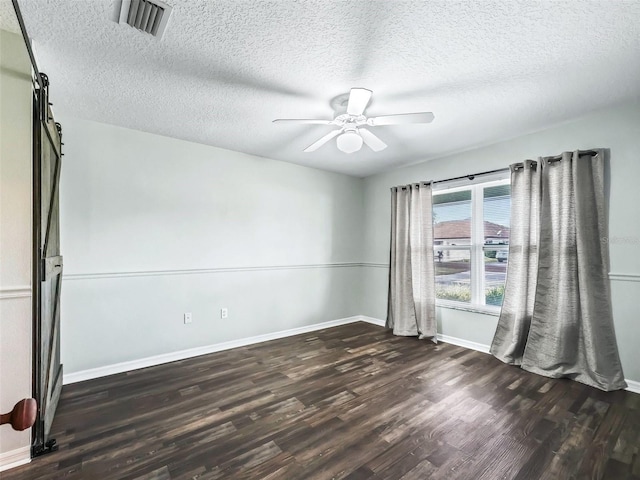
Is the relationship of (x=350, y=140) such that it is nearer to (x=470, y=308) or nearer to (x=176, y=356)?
(x=470, y=308)

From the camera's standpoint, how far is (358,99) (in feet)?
6.32

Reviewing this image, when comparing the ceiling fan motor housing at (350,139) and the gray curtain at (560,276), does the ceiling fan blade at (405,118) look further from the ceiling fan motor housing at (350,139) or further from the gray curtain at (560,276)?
the gray curtain at (560,276)

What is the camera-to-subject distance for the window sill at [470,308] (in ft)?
11.0

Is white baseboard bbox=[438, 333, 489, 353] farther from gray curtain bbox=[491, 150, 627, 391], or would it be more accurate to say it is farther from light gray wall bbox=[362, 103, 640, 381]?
gray curtain bbox=[491, 150, 627, 391]

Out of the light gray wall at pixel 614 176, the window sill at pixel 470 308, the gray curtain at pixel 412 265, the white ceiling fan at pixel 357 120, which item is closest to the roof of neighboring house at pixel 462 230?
the gray curtain at pixel 412 265

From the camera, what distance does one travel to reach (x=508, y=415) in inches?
83.4

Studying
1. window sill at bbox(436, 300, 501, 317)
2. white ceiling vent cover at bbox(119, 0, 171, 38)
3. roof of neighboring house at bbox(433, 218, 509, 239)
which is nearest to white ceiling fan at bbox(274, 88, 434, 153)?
white ceiling vent cover at bbox(119, 0, 171, 38)

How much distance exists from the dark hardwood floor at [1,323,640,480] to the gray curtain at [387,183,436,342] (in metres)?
0.91

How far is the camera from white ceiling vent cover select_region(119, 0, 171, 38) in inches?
56.2

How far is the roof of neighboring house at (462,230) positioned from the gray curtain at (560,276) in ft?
0.84

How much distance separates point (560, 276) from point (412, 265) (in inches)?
64.1

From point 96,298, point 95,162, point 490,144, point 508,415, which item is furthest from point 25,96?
point 490,144

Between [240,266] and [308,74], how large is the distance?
7.82ft

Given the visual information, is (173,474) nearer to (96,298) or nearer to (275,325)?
(96,298)
